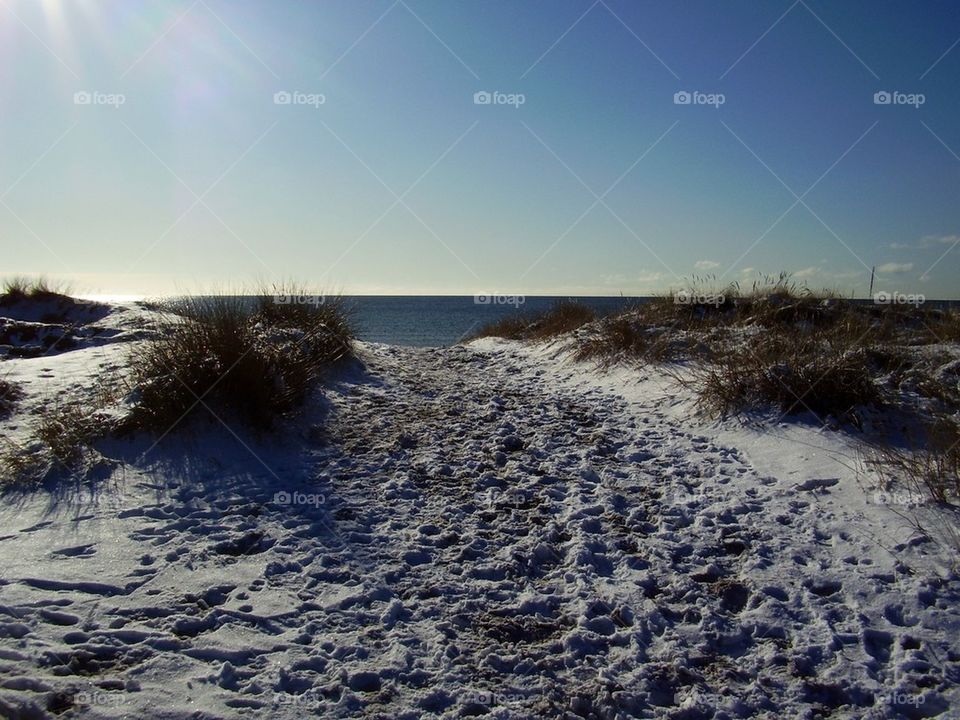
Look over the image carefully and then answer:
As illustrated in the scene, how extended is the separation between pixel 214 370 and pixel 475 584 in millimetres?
3999

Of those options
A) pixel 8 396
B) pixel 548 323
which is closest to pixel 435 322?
pixel 548 323

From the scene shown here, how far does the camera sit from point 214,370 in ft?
20.8

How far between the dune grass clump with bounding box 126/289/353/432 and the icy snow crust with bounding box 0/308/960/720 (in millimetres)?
296

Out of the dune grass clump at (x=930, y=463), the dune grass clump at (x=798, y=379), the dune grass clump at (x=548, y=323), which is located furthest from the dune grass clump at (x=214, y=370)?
the dune grass clump at (x=548, y=323)

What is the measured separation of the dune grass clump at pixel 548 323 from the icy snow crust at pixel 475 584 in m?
8.51

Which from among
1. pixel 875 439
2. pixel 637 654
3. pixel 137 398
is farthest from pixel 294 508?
pixel 875 439

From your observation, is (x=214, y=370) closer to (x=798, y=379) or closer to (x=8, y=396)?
(x=8, y=396)

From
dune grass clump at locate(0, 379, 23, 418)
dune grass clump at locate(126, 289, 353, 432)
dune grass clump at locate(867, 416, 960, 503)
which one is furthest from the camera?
dune grass clump at locate(0, 379, 23, 418)

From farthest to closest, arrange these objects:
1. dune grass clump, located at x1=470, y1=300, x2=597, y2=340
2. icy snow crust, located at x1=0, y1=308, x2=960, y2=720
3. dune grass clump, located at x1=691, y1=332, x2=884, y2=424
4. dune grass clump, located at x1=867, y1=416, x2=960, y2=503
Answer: dune grass clump, located at x1=470, y1=300, x2=597, y2=340
dune grass clump, located at x1=691, y1=332, x2=884, y2=424
dune grass clump, located at x1=867, y1=416, x2=960, y2=503
icy snow crust, located at x1=0, y1=308, x2=960, y2=720

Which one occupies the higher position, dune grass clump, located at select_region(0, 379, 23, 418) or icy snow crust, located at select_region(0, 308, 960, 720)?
dune grass clump, located at select_region(0, 379, 23, 418)

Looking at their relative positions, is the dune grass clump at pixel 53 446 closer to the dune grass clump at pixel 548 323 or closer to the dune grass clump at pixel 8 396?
the dune grass clump at pixel 8 396

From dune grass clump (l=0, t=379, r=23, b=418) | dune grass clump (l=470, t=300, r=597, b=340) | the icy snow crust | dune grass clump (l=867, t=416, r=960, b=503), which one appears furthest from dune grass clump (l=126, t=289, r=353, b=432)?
dune grass clump (l=470, t=300, r=597, b=340)

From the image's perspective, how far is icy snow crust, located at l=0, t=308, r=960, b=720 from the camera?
277 centimetres

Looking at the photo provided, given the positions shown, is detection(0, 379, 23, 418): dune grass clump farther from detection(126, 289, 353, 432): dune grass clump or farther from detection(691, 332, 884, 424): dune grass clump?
detection(691, 332, 884, 424): dune grass clump
